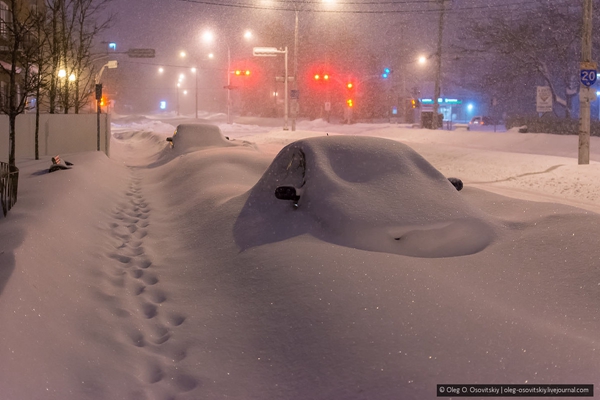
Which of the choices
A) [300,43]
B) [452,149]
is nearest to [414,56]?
[300,43]

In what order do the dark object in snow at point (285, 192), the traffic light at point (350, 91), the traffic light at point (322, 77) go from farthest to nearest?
the traffic light at point (350, 91) < the traffic light at point (322, 77) < the dark object in snow at point (285, 192)

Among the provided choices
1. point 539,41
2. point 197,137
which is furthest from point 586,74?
point 539,41

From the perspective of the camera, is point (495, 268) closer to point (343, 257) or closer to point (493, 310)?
point (493, 310)

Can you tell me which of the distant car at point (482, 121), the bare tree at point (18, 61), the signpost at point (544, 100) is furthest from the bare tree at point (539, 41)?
the bare tree at point (18, 61)

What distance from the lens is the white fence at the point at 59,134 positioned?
2016 cm

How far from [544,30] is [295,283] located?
135ft

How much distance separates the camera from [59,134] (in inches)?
852

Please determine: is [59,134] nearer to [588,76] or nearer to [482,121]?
[588,76]

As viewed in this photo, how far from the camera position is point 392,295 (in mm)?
4895

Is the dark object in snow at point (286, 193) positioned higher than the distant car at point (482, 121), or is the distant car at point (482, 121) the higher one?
the distant car at point (482, 121)

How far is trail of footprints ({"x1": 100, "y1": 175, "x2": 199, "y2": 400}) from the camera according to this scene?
14.3 ft

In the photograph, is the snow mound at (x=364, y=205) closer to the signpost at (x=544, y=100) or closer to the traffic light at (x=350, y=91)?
the signpost at (x=544, y=100)

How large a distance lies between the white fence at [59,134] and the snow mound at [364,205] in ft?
48.1

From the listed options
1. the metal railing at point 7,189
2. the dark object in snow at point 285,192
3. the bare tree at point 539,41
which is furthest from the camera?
the bare tree at point 539,41
